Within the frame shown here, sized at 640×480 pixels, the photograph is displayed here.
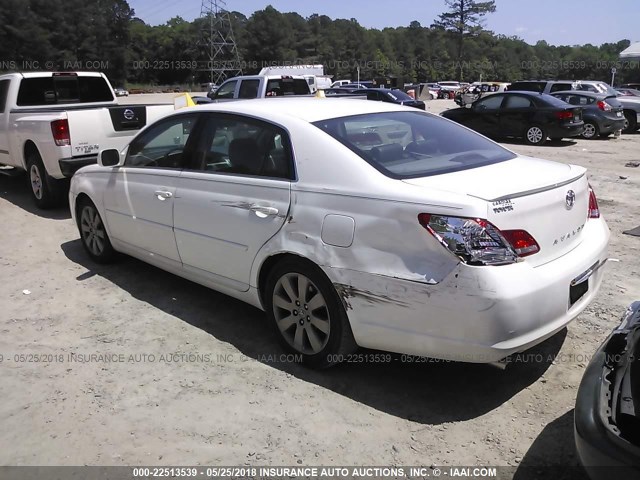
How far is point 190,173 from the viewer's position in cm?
419

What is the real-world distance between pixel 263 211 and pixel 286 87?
1183 cm

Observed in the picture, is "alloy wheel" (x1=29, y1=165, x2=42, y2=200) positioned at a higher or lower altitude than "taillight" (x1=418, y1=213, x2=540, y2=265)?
lower

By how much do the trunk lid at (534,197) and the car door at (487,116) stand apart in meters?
13.5

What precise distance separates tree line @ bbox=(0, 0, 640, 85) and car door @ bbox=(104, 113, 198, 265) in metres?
78.8

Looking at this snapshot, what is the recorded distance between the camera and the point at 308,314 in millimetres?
3449

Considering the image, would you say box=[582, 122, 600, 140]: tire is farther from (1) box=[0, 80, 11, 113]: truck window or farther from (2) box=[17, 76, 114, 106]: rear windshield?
(1) box=[0, 80, 11, 113]: truck window

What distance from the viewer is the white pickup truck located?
7.36 m

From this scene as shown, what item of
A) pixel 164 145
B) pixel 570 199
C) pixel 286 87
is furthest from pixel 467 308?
pixel 286 87

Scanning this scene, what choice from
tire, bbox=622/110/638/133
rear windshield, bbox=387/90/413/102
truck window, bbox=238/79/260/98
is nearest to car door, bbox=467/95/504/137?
tire, bbox=622/110/638/133

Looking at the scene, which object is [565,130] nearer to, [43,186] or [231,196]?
[43,186]

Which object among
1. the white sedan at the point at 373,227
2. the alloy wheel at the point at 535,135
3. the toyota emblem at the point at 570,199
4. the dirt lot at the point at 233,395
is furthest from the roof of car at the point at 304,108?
the alloy wheel at the point at 535,135

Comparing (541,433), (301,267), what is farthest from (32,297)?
(541,433)

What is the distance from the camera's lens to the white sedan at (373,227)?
9.12 ft

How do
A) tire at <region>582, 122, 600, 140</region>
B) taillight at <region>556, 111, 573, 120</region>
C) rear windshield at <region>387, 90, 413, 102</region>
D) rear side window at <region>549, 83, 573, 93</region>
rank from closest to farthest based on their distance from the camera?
taillight at <region>556, 111, 573, 120</region>, tire at <region>582, 122, 600, 140</region>, rear side window at <region>549, 83, 573, 93</region>, rear windshield at <region>387, 90, 413, 102</region>
